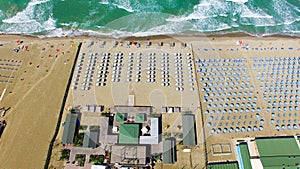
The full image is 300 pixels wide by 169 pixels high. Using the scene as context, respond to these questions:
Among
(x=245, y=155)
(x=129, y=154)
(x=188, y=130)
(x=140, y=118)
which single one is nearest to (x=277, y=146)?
(x=245, y=155)

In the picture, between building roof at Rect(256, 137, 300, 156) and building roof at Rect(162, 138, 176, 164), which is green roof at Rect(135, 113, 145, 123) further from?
building roof at Rect(256, 137, 300, 156)

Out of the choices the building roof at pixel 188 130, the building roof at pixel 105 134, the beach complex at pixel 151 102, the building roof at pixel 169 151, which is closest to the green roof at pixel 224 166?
the beach complex at pixel 151 102

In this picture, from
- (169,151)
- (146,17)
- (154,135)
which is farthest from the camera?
(146,17)

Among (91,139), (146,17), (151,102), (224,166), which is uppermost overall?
(146,17)

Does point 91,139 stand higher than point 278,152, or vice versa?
point 91,139

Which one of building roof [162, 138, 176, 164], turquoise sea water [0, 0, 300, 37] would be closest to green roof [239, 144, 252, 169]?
building roof [162, 138, 176, 164]

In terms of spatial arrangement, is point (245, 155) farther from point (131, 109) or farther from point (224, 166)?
point (131, 109)

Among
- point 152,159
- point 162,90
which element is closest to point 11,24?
point 162,90
